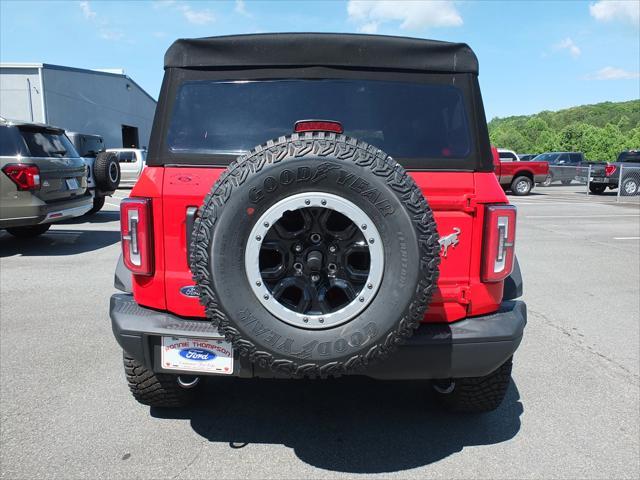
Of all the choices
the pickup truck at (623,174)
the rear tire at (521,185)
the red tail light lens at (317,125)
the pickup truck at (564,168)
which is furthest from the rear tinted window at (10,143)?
the pickup truck at (564,168)

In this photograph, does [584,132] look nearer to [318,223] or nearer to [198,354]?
[318,223]

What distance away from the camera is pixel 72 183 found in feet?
26.9

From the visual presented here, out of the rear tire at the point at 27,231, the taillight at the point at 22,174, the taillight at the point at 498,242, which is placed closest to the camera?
the taillight at the point at 498,242

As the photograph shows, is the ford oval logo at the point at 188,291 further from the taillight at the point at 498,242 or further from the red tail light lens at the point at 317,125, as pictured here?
the taillight at the point at 498,242

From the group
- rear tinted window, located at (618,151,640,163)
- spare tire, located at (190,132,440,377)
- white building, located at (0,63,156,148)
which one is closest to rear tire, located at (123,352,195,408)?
spare tire, located at (190,132,440,377)

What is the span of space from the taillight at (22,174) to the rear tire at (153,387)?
5.36 meters

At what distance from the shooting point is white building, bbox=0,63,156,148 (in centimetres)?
2697

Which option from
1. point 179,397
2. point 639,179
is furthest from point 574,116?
point 179,397

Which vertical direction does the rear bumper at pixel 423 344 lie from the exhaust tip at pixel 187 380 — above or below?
above

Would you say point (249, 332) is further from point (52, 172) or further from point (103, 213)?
point (103, 213)

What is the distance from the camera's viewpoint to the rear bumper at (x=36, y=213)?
23.3ft

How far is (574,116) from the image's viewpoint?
113375mm

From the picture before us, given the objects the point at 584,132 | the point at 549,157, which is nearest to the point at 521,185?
the point at 549,157

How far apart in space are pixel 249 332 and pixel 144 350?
2.18ft
